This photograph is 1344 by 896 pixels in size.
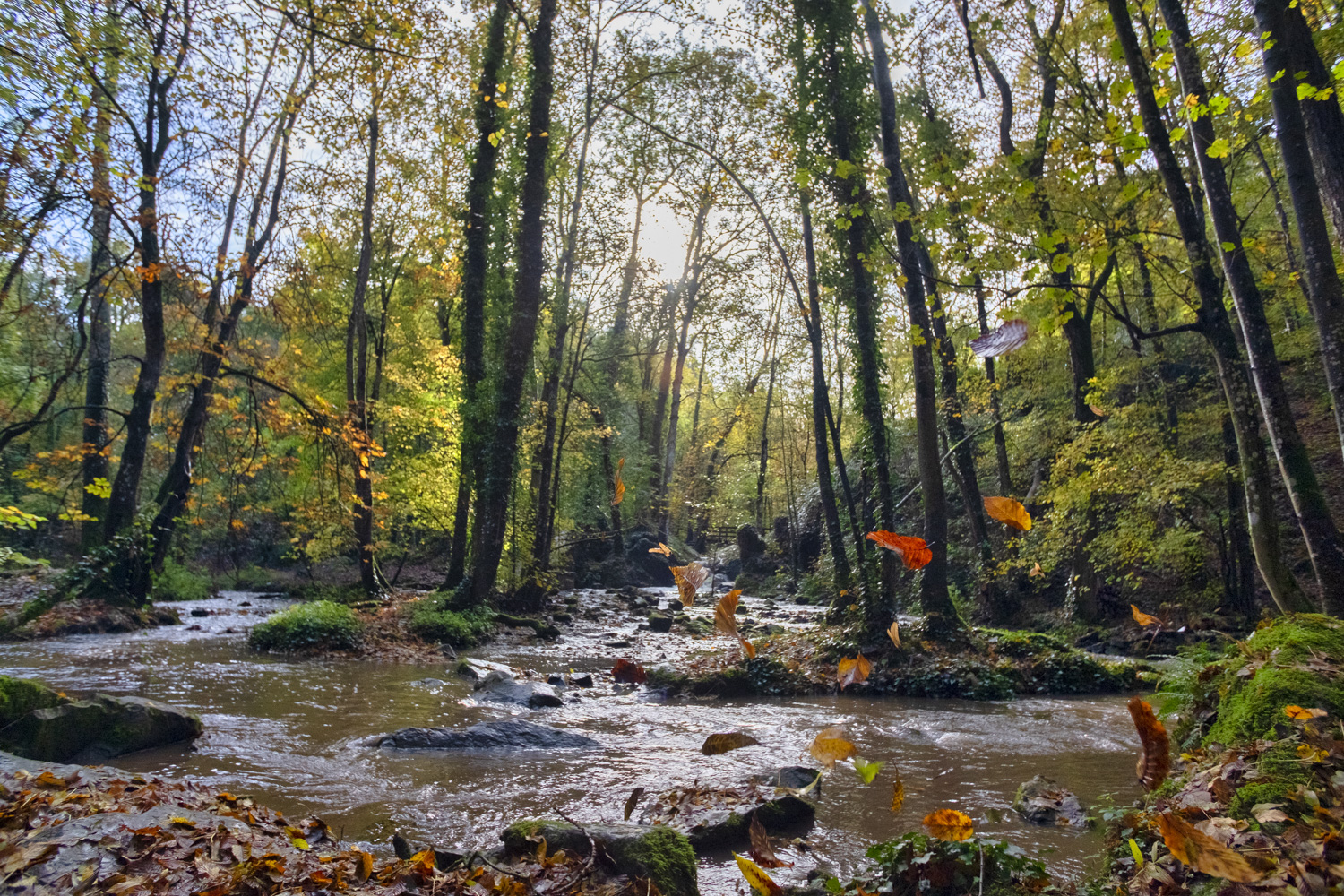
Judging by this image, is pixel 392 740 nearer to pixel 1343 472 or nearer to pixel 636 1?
pixel 636 1

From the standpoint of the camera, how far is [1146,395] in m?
15.9

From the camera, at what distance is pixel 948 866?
296cm

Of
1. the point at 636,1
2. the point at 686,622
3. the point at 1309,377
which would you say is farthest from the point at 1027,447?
the point at 636,1

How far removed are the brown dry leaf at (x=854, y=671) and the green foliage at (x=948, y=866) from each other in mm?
7039

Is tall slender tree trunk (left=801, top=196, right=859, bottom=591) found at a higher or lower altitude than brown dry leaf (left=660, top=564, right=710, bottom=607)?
higher

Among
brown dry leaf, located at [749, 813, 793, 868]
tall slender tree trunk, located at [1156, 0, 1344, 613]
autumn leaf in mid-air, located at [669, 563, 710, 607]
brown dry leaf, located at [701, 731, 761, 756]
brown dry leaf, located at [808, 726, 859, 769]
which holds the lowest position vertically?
brown dry leaf, located at [808, 726, 859, 769]

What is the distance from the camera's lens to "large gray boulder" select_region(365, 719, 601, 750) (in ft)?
Result: 19.7

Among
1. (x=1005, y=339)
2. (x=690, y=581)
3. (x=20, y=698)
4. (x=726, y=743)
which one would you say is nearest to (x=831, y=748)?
(x=726, y=743)

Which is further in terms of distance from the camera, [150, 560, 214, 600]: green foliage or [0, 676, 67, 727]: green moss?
[150, 560, 214, 600]: green foliage

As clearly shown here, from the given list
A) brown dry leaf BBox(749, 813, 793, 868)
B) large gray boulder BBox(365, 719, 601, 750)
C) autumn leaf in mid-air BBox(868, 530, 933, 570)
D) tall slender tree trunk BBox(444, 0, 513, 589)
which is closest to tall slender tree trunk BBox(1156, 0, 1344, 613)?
autumn leaf in mid-air BBox(868, 530, 933, 570)

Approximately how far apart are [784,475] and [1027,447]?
18.6 metres

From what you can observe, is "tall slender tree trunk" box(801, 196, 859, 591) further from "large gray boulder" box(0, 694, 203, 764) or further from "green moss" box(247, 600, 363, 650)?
"large gray boulder" box(0, 694, 203, 764)

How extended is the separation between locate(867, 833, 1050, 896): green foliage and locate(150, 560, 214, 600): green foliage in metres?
19.3

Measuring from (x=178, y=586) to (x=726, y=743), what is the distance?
1802cm
